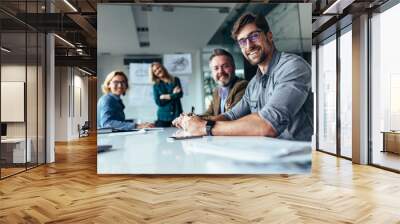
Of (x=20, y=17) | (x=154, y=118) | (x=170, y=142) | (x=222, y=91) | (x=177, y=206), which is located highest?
(x=20, y=17)

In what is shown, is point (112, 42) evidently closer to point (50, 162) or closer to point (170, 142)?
point (170, 142)

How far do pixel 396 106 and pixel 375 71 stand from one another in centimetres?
108

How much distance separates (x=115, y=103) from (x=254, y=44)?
2.42 m

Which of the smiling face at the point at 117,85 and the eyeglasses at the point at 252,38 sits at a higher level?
the eyeglasses at the point at 252,38

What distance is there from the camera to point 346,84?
873cm

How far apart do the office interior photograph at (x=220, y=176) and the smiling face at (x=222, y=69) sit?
15cm

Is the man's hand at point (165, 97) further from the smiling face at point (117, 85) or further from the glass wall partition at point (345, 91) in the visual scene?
the glass wall partition at point (345, 91)

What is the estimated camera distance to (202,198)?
4.76m

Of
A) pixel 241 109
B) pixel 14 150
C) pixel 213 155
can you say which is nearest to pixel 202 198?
pixel 213 155

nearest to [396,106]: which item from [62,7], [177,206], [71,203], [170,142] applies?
[170,142]

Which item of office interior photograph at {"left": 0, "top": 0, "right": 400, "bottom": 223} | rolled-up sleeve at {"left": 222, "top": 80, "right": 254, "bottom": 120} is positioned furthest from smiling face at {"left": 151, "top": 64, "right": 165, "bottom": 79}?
rolled-up sleeve at {"left": 222, "top": 80, "right": 254, "bottom": 120}

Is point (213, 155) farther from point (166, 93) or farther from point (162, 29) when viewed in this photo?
point (162, 29)

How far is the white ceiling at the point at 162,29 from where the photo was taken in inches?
236

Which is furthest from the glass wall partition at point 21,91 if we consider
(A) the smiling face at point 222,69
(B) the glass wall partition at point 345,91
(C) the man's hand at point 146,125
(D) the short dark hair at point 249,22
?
(B) the glass wall partition at point 345,91
